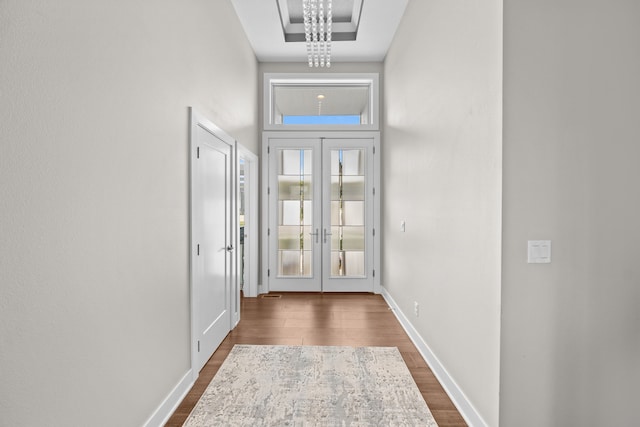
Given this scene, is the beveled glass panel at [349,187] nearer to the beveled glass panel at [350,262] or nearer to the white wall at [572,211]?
the beveled glass panel at [350,262]

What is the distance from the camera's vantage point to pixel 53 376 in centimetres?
128

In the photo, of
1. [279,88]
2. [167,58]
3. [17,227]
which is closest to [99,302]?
[17,227]

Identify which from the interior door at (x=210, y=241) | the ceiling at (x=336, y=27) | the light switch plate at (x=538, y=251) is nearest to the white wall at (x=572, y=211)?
the light switch plate at (x=538, y=251)

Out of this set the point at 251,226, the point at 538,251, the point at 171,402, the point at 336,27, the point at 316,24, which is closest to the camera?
the point at 538,251

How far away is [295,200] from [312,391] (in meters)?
3.15

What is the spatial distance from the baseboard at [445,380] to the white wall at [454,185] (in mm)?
42

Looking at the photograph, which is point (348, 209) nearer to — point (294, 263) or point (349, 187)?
point (349, 187)

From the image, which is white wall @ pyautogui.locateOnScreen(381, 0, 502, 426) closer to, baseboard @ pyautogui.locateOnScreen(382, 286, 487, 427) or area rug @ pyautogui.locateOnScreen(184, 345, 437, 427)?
baseboard @ pyautogui.locateOnScreen(382, 286, 487, 427)

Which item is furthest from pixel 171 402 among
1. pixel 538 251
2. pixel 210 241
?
pixel 538 251

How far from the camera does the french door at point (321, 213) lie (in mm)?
5242

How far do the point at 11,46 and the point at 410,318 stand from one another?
3437mm

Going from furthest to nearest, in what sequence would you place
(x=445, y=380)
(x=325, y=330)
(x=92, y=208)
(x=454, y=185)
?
(x=325, y=330)
(x=445, y=380)
(x=454, y=185)
(x=92, y=208)

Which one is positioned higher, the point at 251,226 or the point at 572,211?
the point at 572,211

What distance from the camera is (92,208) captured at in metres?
1.48
